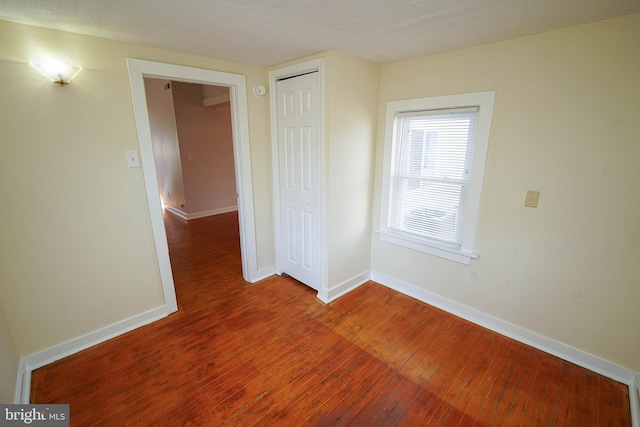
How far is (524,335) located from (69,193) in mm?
3569

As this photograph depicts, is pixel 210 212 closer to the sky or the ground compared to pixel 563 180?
closer to the ground

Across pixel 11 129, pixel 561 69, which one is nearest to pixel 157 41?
pixel 11 129

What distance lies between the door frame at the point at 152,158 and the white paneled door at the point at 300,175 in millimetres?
348

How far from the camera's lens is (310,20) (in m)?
1.63

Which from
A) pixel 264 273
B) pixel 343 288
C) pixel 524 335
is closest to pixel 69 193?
pixel 264 273

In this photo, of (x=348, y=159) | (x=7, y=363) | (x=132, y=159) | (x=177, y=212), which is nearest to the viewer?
(x=7, y=363)

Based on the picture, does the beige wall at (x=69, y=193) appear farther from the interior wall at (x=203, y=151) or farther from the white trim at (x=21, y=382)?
the interior wall at (x=203, y=151)

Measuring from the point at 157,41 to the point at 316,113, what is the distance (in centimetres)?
127

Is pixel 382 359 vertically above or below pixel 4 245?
below

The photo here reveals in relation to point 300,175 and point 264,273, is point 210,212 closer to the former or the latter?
point 264,273

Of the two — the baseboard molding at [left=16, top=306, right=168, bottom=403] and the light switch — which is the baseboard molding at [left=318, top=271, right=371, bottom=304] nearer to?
the baseboard molding at [left=16, top=306, right=168, bottom=403]

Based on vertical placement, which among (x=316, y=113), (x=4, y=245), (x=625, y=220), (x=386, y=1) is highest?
(x=386, y=1)

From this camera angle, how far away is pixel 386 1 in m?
1.40

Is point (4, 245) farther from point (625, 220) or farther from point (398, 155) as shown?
point (625, 220)
